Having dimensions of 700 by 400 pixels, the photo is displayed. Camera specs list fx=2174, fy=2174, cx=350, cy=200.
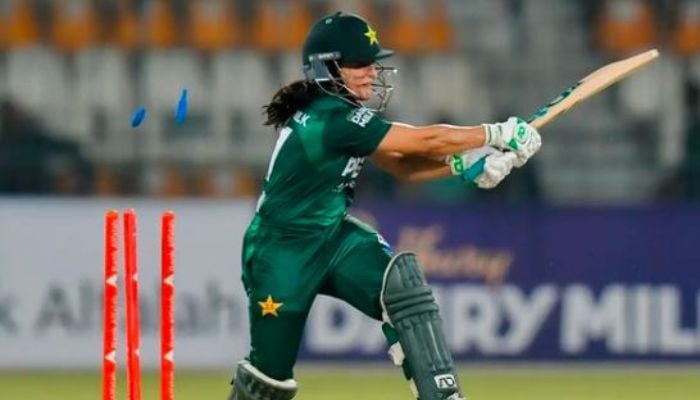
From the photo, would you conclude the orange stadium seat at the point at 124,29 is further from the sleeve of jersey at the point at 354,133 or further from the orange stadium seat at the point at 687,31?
the sleeve of jersey at the point at 354,133

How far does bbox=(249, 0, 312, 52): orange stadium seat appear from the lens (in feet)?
40.5

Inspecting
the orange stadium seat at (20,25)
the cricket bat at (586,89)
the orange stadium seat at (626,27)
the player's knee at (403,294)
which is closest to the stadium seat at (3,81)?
the orange stadium seat at (20,25)

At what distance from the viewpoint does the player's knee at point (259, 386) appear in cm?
682

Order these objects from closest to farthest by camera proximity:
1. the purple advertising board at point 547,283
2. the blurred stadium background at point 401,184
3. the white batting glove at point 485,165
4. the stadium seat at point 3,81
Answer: the white batting glove at point 485,165
the blurred stadium background at point 401,184
the purple advertising board at point 547,283
the stadium seat at point 3,81

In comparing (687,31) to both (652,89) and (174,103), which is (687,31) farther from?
(174,103)

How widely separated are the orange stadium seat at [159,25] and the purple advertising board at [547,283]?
5.09ft

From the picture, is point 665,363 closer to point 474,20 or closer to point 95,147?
point 474,20

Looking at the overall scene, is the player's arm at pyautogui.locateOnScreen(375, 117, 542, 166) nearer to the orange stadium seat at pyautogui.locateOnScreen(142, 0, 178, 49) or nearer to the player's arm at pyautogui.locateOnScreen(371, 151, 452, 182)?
the player's arm at pyautogui.locateOnScreen(371, 151, 452, 182)

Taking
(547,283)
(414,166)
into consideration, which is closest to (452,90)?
(547,283)

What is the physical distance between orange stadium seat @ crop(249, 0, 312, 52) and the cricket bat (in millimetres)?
5110

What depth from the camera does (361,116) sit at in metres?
6.71

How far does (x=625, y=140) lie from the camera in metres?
12.5

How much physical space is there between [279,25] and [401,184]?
1204mm

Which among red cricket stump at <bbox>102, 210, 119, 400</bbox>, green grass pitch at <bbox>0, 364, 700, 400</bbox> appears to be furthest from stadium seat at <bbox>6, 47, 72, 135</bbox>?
red cricket stump at <bbox>102, 210, 119, 400</bbox>
